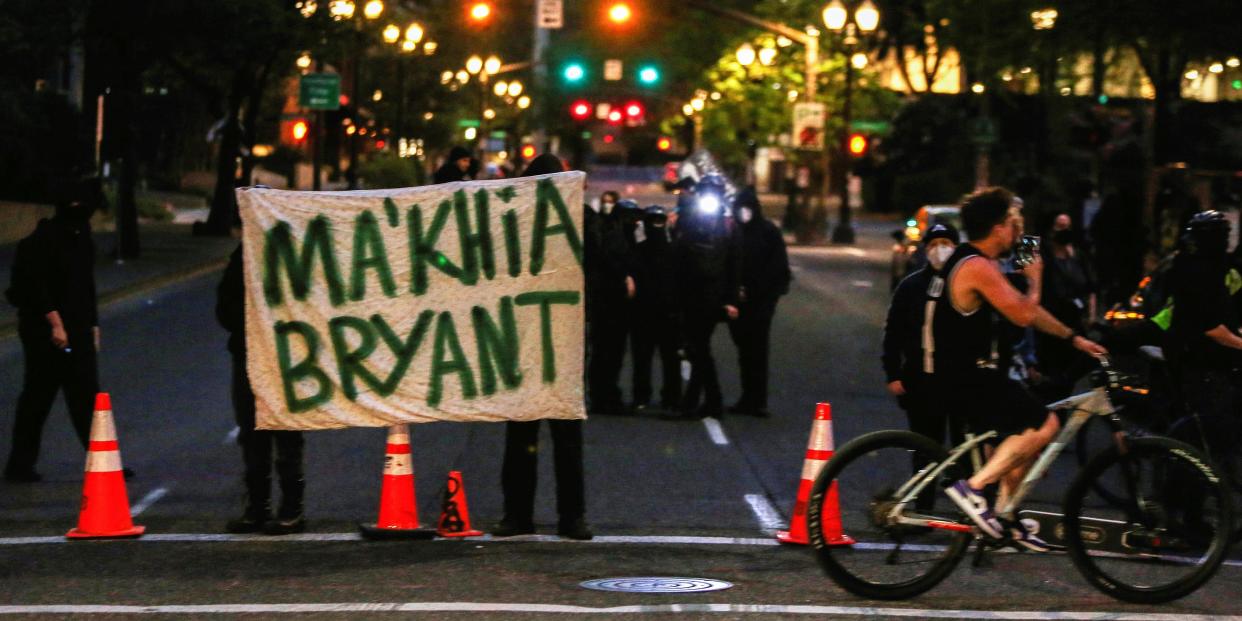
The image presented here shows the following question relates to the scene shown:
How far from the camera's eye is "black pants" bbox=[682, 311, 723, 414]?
14.5m

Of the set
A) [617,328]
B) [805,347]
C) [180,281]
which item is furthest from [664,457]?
[180,281]

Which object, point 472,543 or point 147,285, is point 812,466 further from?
point 147,285

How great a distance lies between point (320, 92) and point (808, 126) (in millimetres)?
11463

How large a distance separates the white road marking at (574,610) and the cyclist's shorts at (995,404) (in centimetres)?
80

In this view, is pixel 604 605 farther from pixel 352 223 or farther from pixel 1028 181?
pixel 1028 181

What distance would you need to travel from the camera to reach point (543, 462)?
12.6 meters

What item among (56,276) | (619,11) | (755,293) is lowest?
(755,293)

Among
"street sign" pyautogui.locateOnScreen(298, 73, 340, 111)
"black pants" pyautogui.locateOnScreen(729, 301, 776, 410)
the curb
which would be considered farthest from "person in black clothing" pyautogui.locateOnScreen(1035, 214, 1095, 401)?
"street sign" pyautogui.locateOnScreen(298, 73, 340, 111)

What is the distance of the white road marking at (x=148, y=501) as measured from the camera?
10.3 meters

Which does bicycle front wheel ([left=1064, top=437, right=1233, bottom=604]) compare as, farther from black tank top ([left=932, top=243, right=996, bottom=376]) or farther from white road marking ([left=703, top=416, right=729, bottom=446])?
white road marking ([left=703, top=416, right=729, bottom=446])

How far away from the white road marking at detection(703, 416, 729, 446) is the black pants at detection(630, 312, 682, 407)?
20.8 inches

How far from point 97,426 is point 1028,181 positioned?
27569 mm

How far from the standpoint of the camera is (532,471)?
9.54 meters

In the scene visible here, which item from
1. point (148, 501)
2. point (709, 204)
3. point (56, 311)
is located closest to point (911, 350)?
point (148, 501)
